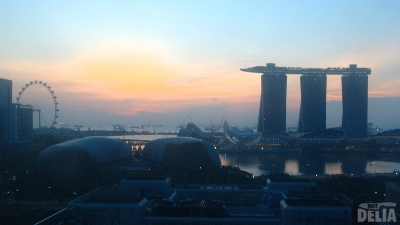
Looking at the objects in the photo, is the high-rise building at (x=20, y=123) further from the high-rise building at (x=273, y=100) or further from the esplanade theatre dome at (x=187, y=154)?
the high-rise building at (x=273, y=100)

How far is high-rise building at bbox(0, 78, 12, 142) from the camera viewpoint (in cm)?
2002

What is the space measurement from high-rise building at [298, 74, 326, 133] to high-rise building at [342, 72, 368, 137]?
5.43 ft

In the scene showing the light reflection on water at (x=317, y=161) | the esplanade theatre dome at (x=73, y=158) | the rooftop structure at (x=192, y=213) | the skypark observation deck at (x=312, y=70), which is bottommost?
the light reflection on water at (x=317, y=161)

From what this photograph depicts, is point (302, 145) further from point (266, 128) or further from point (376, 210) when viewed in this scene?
point (376, 210)

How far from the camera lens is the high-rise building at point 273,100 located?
104 ft

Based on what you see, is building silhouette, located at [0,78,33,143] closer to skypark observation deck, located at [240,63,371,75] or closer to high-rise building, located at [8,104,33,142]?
high-rise building, located at [8,104,33,142]

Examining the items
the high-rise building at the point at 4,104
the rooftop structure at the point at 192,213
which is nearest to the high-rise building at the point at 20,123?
the high-rise building at the point at 4,104

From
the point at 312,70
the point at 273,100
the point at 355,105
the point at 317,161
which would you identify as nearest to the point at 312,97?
the point at 312,70

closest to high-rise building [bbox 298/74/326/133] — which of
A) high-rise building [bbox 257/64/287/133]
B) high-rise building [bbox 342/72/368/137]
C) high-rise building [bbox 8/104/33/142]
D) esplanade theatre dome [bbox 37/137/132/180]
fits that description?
high-rise building [bbox 257/64/287/133]

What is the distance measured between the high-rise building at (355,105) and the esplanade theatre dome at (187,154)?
802 inches

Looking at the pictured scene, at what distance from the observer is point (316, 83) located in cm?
3177

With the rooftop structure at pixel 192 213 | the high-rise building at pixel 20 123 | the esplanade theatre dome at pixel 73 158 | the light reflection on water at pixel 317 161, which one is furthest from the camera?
the high-rise building at pixel 20 123

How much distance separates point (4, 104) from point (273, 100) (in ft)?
57.2

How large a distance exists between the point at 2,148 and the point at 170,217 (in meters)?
16.4
